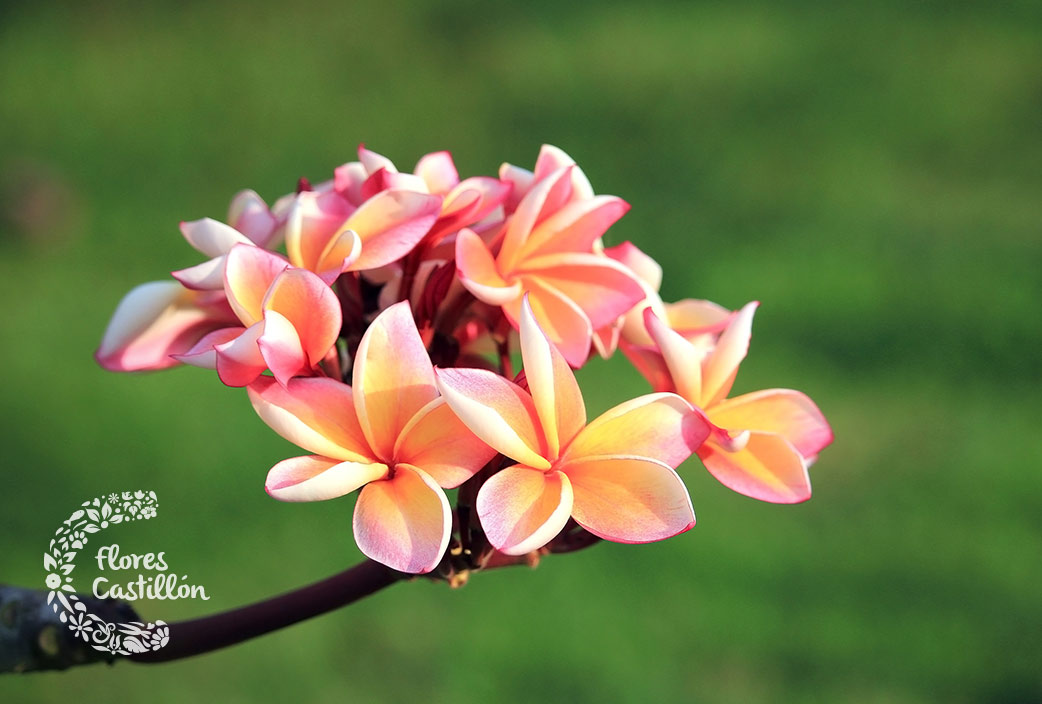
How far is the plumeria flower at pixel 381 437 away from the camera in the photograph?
404mm

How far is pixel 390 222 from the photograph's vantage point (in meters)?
0.49

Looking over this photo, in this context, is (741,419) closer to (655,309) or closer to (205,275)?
(655,309)

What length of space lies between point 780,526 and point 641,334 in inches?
40.1

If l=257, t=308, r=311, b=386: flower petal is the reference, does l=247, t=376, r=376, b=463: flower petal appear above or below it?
below

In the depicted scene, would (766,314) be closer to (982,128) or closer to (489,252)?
(982,128)

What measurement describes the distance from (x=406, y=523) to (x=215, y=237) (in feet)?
0.58

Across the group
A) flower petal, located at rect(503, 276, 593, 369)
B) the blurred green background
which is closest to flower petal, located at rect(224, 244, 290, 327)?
flower petal, located at rect(503, 276, 593, 369)

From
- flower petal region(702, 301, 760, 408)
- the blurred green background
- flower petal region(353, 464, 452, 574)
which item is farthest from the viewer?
the blurred green background

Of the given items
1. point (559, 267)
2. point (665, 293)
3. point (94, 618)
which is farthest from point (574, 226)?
point (665, 293)

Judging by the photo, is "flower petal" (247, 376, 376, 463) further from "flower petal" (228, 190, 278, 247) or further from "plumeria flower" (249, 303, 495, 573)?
"flower petal" (228, 190, 278, 247)

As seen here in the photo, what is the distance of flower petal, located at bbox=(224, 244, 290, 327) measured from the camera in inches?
17.9

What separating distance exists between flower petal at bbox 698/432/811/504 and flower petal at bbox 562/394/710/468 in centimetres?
4

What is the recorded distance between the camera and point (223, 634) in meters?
0.48

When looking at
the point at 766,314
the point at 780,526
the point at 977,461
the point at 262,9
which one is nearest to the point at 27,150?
the point at 262,9
